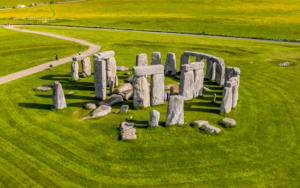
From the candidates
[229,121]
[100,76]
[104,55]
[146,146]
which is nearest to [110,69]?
[104,55]

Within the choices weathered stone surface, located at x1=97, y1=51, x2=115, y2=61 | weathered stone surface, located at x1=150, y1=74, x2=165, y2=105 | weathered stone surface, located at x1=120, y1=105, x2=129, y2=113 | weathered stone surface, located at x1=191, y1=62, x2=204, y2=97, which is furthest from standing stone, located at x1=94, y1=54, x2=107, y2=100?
weathered stone surface, located at x1=191, y1=62, x2=204, y2=97

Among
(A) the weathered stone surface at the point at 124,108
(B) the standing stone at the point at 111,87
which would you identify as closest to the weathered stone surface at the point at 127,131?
(A) the weathered stone surface at the point at 124,108

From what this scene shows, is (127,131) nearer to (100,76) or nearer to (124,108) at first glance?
(124,108)

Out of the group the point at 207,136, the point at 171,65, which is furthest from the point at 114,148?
the point at 171,65

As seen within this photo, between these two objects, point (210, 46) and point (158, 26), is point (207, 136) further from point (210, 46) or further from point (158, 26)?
point (158, 26)

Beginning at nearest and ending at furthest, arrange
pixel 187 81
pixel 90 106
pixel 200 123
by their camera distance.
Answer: pixel 200 123, pixel 90 106, pixel 187 81

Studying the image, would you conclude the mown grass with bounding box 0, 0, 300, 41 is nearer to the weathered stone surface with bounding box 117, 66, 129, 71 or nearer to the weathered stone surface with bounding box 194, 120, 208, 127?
the weathered stone surface with bounding box 117, 66, 129, 71
